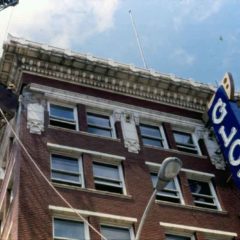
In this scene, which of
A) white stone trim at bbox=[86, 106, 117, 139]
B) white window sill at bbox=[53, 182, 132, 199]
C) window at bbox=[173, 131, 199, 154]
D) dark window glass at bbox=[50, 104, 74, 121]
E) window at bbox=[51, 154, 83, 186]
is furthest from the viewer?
window at bbox=[173, 131, 199, 154]

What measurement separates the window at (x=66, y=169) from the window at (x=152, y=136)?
480cm

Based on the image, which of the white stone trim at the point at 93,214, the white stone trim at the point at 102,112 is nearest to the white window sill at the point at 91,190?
the white stone trim at the point at 93,214

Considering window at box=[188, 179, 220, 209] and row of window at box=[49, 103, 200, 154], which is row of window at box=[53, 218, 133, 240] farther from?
row of window at box=[49, 103, 200, 154]

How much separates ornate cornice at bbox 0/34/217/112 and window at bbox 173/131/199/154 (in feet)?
6.19

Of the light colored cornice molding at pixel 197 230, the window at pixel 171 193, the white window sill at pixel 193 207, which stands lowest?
the light colored cornice molding at pixel 197 230

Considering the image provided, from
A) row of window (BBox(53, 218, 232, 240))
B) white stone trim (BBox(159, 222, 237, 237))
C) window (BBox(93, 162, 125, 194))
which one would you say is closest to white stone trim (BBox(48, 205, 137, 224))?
row of window (BBox(53, 218, 232, 240))

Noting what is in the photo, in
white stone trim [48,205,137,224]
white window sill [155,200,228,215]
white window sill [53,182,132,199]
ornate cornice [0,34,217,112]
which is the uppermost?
ornate cornice [0,34,217,112]

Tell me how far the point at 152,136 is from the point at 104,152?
402 centimetres

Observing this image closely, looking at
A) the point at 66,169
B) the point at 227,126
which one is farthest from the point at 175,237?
the point at 227,126

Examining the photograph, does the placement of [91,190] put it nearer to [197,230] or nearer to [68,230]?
[68,230]

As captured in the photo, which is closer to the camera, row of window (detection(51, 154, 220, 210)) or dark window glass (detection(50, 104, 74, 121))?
row of window (detection(51, 154, 220, 210))

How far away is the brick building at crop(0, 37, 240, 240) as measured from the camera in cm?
2389

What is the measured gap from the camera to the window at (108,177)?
2608cm

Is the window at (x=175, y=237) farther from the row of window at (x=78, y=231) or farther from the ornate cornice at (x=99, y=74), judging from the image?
the ornate cornice at (x=99, y=74)
